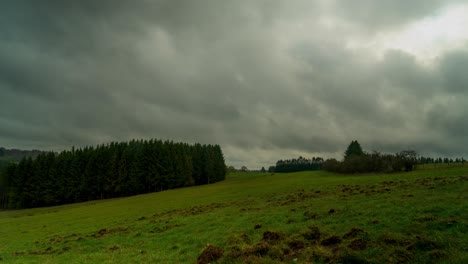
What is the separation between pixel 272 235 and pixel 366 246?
4600 millimetres

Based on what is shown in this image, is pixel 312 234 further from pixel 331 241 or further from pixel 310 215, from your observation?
pixel 310 215

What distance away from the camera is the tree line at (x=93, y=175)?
103250 mm

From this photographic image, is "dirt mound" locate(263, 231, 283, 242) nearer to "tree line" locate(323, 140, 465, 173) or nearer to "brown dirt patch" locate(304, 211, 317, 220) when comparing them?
"brown dirt patch" locate(304, 211, 317, 220)

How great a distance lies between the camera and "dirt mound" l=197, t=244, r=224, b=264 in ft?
41.9

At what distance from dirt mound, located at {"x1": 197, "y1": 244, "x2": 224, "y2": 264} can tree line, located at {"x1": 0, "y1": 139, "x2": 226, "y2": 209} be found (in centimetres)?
9371

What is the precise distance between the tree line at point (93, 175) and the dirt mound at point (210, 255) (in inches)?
3689

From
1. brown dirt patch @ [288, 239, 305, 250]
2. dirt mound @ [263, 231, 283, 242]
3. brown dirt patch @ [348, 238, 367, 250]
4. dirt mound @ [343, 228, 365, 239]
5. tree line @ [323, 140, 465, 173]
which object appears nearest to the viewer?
brown dirt patch @ [348, 238, 367, 250]

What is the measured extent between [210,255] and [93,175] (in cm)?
10533

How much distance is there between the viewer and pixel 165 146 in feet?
365

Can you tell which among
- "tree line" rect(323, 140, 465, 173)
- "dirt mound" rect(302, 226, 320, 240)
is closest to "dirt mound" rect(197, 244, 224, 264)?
"dirt mound" rect(302, 226, 320, 240)

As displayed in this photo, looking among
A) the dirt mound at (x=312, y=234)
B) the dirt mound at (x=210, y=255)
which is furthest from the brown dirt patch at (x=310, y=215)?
the dirt mound at (x=210, y=255)

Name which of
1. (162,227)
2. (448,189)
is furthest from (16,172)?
(448,189)

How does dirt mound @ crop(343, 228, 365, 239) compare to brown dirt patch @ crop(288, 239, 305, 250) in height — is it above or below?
above

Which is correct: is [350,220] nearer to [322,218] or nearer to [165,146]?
[322,218]
